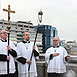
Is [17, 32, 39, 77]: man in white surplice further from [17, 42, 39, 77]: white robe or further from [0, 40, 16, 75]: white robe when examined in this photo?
[0, 40, 16, 75]: white robe

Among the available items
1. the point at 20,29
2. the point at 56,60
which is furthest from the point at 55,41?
the point at 20,29

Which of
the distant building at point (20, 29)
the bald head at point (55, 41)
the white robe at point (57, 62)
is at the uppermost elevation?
the distant building at point (20, 29)

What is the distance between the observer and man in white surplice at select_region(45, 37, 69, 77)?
25.6 feet

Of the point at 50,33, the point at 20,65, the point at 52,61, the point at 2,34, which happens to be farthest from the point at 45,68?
the point at 50,33

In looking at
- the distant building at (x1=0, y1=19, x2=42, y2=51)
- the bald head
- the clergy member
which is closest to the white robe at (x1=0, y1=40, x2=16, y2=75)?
the clergy member

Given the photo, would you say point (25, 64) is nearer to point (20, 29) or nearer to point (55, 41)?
point (55, 41)

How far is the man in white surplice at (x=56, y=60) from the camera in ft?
25.6

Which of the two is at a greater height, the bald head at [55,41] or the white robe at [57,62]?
the bald head at [55,41]

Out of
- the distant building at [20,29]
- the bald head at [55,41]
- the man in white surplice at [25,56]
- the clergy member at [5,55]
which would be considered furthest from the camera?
the distant building at [20,29]

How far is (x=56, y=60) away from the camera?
25.7 feet

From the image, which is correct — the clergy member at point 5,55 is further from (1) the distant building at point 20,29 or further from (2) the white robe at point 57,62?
(1) the distant building at point 20,29

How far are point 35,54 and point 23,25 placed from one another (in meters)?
99.9

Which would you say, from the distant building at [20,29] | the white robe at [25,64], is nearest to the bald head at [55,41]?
the white robe at [25,64]

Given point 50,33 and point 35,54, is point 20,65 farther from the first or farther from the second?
point 50,33
